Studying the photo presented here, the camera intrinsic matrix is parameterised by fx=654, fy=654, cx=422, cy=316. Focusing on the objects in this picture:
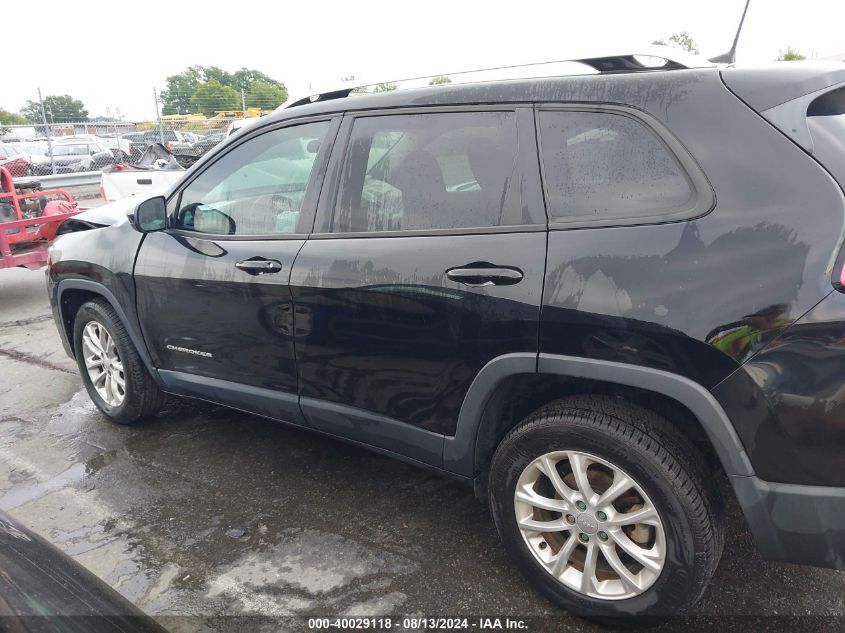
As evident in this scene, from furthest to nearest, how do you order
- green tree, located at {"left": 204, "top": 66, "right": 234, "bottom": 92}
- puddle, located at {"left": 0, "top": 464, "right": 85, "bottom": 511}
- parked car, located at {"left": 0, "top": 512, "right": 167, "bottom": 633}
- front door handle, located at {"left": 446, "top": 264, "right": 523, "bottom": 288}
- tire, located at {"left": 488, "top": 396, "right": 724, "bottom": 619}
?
green tree, located at {"left": 204, "top": 66, "right": 234, "bottom": 92}, puddle, located at {"left": 0, "top": 464, "right": 85, "bottom": 511}, front door handle, located at {"left": 446, "top": 264, "right": 523, "bottom": 288}, tire, located at {"left": 488, "top": 396, "right": 724, "bottom": 619}, parked car, located at {"left": 0, "top": 512, "right": 167, "bottom": 633}

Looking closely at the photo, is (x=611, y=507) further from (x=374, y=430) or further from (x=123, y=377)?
(x=123, y=377)

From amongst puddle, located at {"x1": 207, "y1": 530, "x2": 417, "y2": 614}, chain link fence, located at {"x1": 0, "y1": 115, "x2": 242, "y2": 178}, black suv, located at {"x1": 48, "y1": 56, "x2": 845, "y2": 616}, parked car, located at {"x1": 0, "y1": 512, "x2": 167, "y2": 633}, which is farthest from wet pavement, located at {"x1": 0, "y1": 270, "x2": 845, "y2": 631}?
chain link fence, located at {"x1": 0, "y1": 115, "x2": 242, "y2": 178}

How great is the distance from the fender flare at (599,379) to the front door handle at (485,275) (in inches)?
9.9

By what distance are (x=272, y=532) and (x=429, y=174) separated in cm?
167

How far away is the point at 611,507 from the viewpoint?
2105mm

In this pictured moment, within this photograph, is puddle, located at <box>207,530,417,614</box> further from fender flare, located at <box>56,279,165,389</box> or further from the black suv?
fender flare, located at <box>56,279,165,389</box>

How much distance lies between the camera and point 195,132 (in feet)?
83.0

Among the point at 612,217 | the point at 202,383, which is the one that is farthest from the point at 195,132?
the point at 612,217

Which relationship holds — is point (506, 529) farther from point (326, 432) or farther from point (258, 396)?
point (258, 396)

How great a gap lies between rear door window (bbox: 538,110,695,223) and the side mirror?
2.03m

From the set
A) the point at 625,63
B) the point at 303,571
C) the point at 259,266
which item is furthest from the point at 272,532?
the point at 625,63

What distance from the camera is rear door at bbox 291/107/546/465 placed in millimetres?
2213

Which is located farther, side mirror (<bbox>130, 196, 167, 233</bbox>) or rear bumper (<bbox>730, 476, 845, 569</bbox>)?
side mirror (<bbox>130, 196, 167, 233</bbox>)

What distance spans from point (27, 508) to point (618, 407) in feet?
9.26
